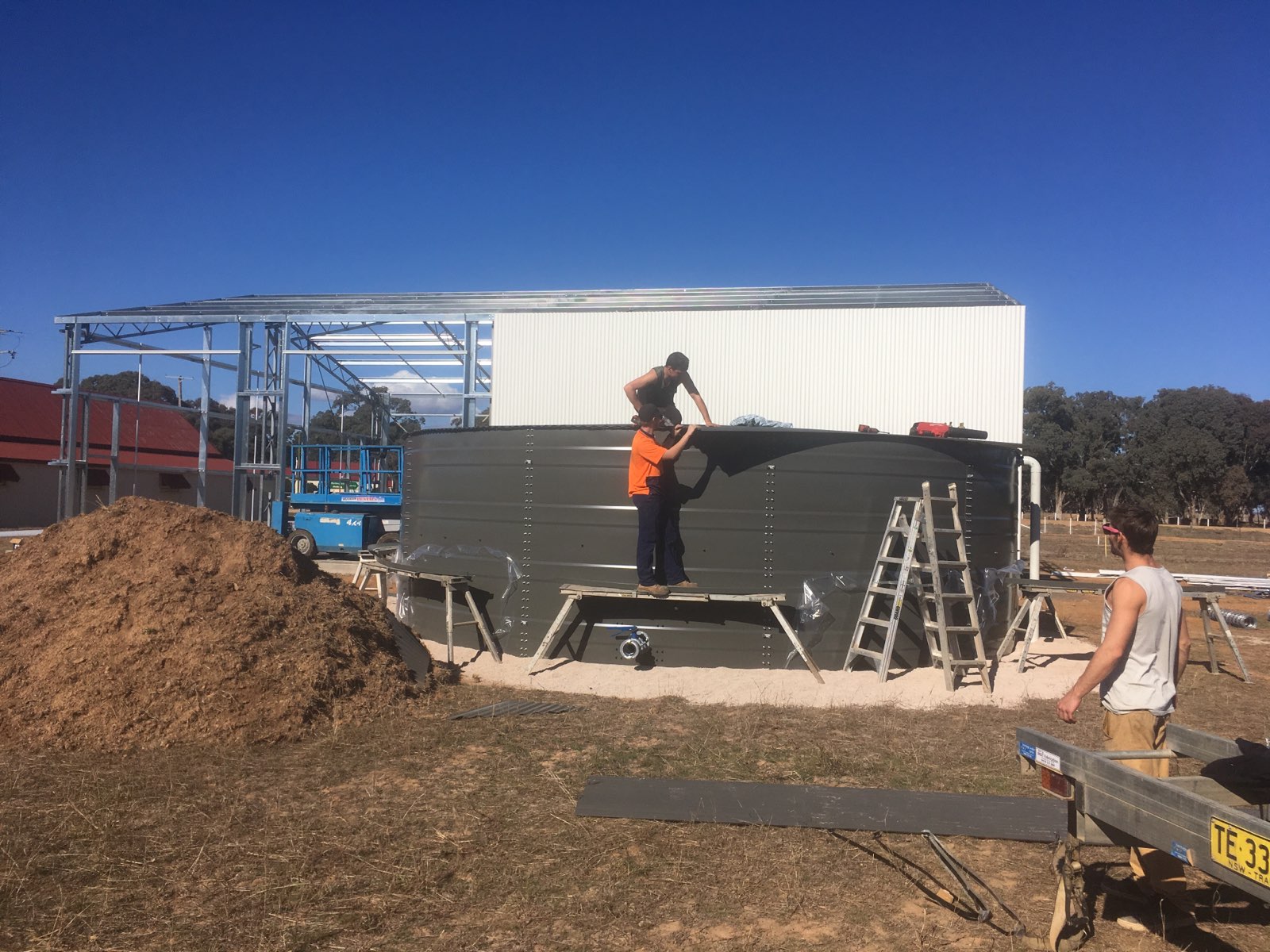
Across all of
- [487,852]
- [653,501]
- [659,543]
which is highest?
[653,501]

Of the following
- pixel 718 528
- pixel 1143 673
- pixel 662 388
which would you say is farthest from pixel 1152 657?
pixel 662 388

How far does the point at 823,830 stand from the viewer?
13.4 ft

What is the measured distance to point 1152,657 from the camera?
11.3ft

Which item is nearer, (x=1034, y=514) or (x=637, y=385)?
(x=637, y=385)

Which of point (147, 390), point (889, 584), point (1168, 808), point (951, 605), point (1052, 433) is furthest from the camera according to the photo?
point (147, 390)

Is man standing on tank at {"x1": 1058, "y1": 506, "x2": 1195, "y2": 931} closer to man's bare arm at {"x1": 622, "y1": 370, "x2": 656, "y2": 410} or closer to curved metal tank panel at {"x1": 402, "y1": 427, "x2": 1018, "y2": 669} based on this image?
curved metal tank panel at {"x1": 402, "y1": 427, "x2": 1018, "y2": 669}

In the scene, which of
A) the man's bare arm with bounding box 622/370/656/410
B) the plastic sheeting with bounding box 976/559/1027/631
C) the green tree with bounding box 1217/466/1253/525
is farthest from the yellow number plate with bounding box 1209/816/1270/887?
the green tree with bounding box 1217/466/1253/525

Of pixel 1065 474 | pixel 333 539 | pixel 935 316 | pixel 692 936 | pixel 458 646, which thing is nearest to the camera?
pixel 692 936

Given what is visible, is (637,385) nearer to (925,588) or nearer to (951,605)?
(925,588)

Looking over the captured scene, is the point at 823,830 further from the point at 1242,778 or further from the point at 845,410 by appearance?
the point at 845,410

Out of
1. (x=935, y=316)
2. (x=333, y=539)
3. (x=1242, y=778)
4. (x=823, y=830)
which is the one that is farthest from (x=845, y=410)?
(x=1242, y=778)

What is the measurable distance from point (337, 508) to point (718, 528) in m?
13.5

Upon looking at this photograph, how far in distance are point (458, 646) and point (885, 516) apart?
4227 millimetres

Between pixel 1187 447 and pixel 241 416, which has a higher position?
pixel 1187 447
